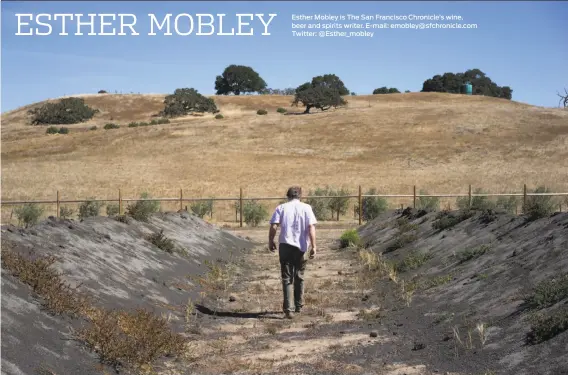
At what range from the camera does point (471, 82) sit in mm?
146875

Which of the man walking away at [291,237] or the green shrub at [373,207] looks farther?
the green shrub at [373,207]

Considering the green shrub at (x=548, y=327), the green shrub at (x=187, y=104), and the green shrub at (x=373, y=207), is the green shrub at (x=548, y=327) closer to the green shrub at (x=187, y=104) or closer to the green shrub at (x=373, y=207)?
the green shrub at (x=373, y=207)

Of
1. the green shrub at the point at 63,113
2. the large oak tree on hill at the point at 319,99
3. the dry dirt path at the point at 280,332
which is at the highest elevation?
the large oak tree on hill at the point at 319,99

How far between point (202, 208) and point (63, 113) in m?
66.6

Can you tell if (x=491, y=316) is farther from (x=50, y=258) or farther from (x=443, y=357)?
(x=50, y=258)

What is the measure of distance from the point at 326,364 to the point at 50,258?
469 cm

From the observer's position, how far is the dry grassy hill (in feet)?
179

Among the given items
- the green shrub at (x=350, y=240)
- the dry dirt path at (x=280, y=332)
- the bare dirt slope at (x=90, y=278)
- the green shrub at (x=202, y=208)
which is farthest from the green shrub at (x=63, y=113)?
the dry dirt path at (x=280, y=332)

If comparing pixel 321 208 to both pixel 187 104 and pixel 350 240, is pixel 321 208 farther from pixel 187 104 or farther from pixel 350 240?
pixel 187 104

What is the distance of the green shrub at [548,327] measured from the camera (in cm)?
846

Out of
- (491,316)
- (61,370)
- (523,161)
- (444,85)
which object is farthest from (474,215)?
(444,85)

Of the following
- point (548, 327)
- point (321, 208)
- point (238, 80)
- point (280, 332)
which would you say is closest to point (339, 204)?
point (321, 208)

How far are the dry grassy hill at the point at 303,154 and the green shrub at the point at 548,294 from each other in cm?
4078

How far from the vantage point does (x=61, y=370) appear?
7762mm
